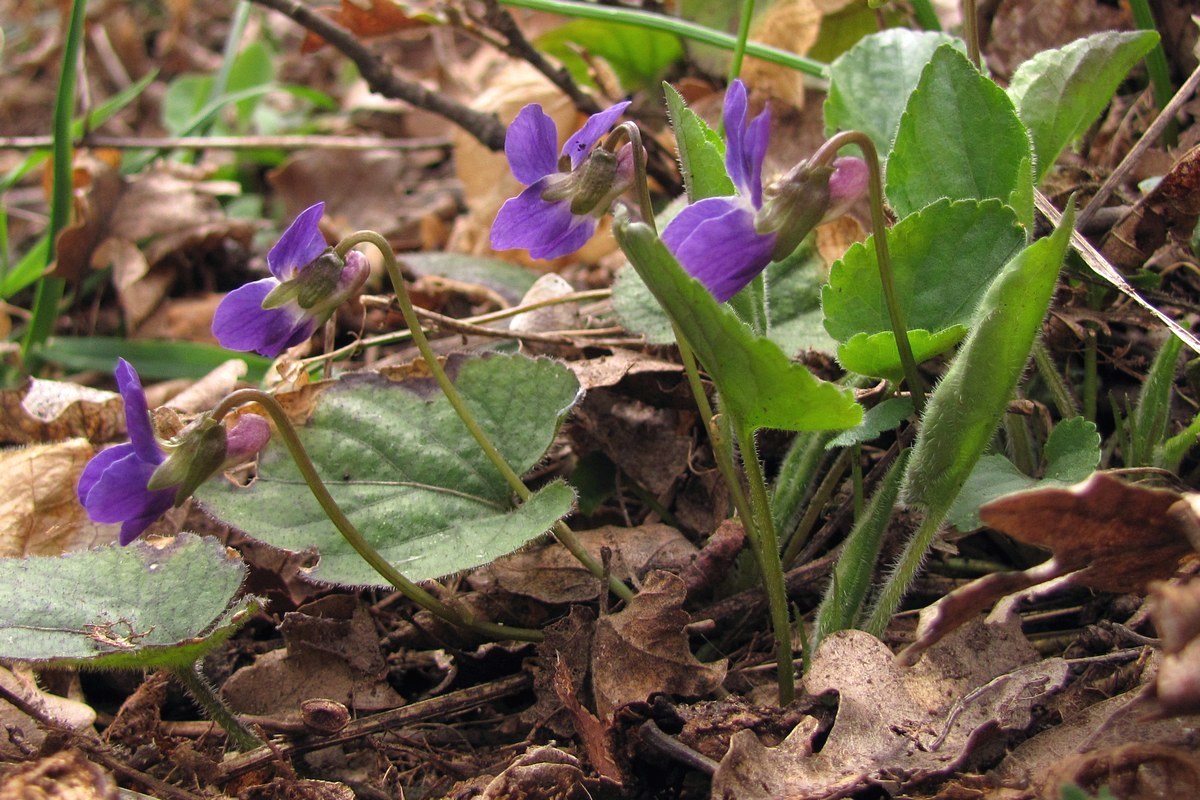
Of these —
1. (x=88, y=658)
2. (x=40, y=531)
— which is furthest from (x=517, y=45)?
(x=88, y=658)

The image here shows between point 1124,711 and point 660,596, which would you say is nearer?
point 1124,711

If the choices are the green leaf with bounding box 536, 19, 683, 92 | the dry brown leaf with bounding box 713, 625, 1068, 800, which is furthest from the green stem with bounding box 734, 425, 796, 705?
the green leaf with bounding box 536, 19, 683, 92

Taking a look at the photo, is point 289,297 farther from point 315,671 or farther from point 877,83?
point 877,83

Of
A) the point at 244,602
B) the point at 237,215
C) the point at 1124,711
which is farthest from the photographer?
the point at 237,215

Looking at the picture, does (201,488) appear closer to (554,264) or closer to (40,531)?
(40,531)

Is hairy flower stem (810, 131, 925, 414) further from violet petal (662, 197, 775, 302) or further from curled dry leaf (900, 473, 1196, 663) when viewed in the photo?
curled dry leaf (900, 473, 1196, 663)

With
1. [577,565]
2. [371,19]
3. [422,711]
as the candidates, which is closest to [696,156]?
[577,565]

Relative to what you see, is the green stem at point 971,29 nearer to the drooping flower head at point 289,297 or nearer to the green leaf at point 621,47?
the drooping flower head at point 289,297

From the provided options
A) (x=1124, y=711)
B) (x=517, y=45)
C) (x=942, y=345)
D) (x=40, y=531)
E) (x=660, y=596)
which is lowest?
(x=40, y=531)
